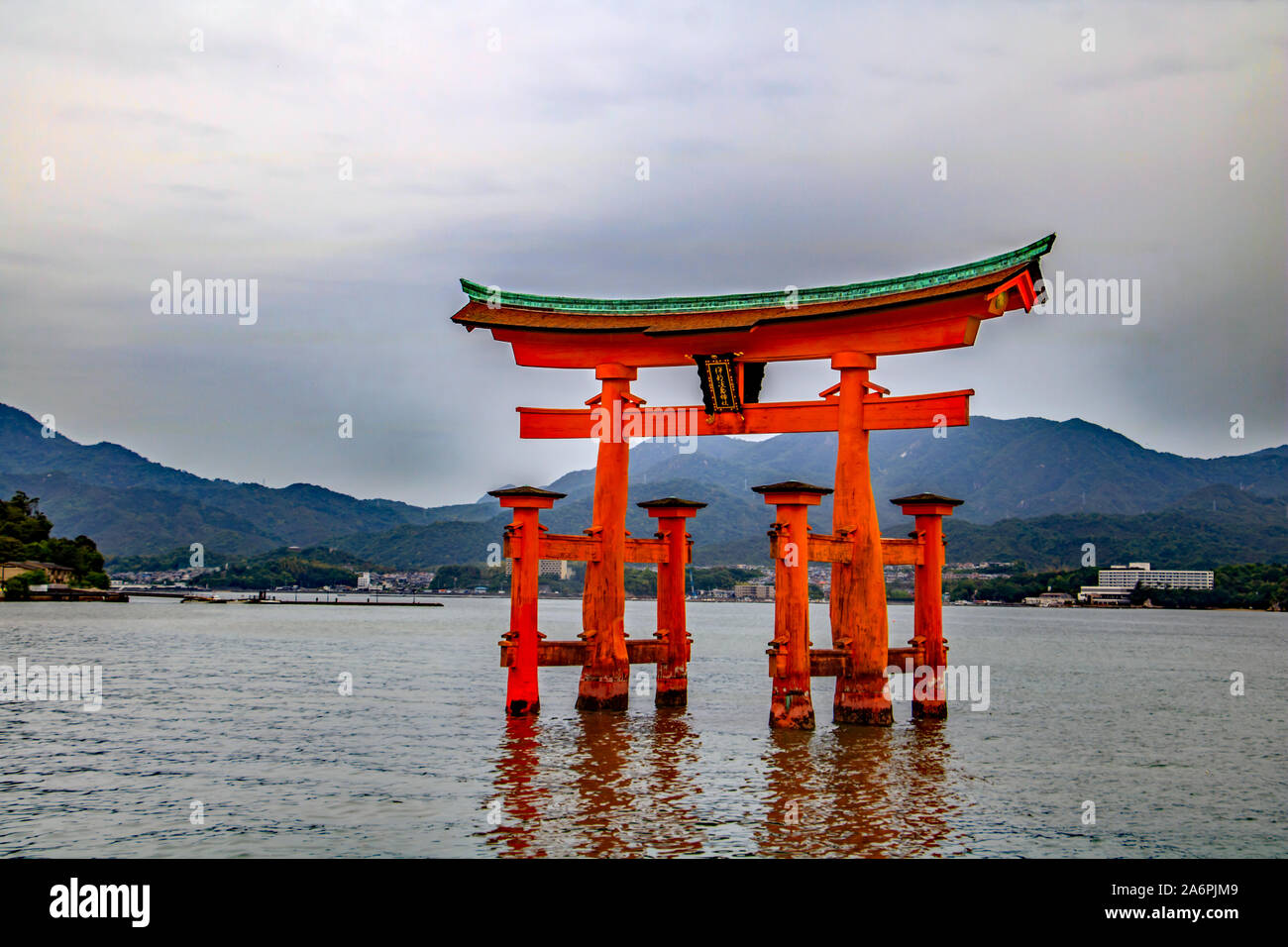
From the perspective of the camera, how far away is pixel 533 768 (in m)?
16.9

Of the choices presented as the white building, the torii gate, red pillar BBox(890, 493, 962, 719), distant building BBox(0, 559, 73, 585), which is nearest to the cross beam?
the torii gate

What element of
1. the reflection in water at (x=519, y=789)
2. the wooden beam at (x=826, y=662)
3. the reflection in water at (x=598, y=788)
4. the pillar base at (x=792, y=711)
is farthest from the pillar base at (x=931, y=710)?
the reflection in water at (x=519, y=789)

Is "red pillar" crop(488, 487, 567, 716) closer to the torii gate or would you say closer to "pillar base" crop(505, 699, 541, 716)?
the torii gate

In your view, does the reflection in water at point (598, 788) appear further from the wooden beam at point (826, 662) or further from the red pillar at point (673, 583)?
the wooden beam at point (826, 662)

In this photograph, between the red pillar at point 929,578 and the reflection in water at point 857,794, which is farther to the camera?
the red pillar at point 929,578

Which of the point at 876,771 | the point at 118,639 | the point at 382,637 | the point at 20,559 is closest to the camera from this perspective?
the point at 876,771

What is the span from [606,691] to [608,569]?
8.82 ft

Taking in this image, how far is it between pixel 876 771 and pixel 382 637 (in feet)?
195

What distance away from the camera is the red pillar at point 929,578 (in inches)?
812

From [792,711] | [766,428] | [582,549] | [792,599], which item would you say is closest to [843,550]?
[792,599]

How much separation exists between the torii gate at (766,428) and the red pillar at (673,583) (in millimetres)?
37
